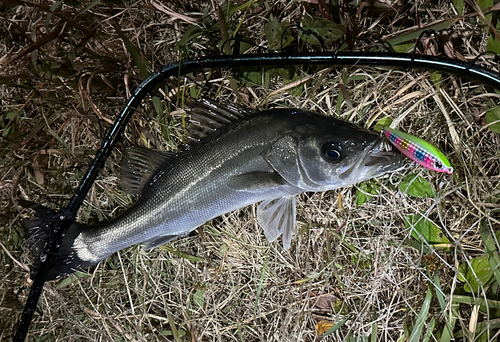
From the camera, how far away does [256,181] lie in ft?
8.15

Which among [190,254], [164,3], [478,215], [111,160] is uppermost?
[164,3]


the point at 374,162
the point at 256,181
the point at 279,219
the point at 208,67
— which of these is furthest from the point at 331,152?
the point at 208,67

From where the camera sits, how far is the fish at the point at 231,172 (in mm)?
2342

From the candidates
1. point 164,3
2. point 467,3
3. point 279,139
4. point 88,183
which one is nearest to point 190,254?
point 88,183

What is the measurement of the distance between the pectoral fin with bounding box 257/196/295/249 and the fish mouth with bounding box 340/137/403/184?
59 centimetres

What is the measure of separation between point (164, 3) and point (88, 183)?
1.78m

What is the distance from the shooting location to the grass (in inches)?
104

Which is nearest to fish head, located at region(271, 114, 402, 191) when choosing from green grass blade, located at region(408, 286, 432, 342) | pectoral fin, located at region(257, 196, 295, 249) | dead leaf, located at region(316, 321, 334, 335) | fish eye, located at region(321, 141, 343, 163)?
fish eye, located at region(321, 141, 343, 163)

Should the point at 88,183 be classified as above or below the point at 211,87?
below

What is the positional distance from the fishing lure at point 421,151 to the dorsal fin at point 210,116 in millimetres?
1107

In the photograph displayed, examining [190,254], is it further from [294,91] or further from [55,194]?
[294,91]

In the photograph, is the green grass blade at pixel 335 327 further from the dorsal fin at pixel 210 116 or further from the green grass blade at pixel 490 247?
the dorsal fin at pixel 210 116

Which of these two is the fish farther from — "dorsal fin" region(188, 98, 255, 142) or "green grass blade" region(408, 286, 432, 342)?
"green grass blade" region(408, 286, 432, 342)

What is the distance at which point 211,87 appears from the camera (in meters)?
2.97
